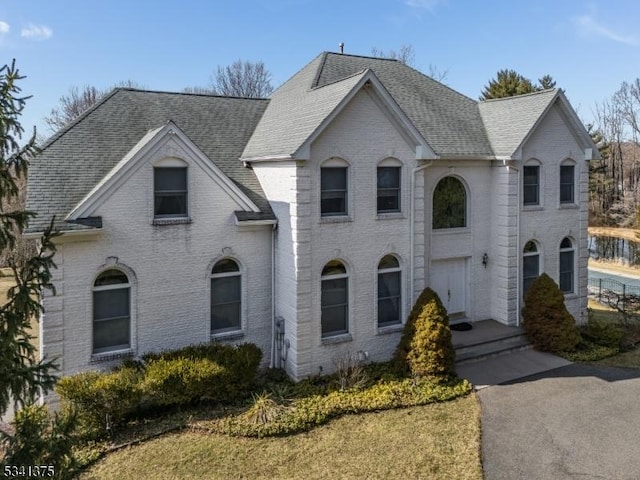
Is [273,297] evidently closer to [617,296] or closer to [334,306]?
[334,306]

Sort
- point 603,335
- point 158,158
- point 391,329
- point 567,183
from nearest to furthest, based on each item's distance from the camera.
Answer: point 158,158 → point 391,329 → point 603,335 → point 567,183

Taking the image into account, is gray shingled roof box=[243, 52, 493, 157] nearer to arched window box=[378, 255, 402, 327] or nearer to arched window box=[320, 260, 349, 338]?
arched window box=[320, 260, 349, 338]

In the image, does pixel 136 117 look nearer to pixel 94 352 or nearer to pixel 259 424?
pixel 94 352

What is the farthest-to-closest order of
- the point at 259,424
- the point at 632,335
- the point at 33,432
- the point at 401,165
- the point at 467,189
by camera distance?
the point at 632,335 < the point at 467,189 < the point at 401,165 < the point at 259,424 < the point at 33,432

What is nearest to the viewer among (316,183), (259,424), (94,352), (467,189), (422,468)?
(422,468)

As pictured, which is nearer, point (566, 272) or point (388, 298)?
point (388, 298)

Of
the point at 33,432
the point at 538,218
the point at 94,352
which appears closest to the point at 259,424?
the point at 94,352

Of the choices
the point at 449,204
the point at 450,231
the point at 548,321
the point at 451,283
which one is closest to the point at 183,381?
the point at 451,283

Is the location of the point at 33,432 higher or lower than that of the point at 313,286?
lower
